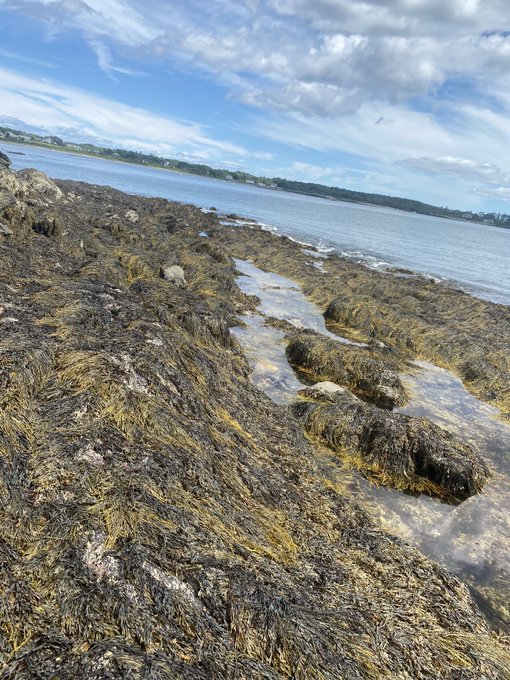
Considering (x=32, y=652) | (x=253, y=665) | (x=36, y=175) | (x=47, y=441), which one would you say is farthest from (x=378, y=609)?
(x=36, y=175)

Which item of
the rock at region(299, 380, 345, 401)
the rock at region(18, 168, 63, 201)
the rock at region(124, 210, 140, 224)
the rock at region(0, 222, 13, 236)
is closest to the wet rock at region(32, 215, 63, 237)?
the rock at region(0, 222, 13, 236)

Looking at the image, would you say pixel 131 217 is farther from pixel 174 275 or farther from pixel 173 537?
pixel 173 537

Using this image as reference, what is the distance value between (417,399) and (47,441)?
1017 cm

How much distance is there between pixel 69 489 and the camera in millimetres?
3918

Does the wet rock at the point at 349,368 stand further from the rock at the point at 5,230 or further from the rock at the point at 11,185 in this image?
the rock at the point at 11,185

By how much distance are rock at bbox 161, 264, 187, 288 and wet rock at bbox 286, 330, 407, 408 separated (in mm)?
6798

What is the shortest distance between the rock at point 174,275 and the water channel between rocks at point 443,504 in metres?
3.93

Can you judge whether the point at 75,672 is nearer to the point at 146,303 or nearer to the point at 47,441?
→ the point at 47,441

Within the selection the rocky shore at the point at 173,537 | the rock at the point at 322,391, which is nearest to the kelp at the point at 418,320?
the rock at the point at 322,391

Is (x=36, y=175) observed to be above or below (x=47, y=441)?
above

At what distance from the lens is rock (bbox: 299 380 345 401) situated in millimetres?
9945

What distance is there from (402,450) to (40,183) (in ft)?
87.7

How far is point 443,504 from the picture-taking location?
753cm

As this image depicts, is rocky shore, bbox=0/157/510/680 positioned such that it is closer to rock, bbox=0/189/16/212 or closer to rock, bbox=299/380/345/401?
rock, bbox=299/380/345/401
